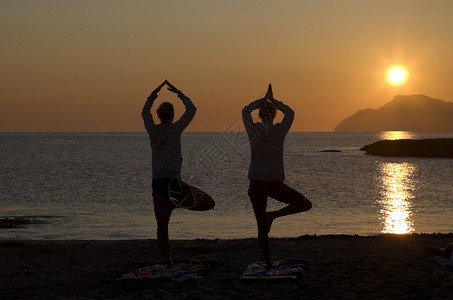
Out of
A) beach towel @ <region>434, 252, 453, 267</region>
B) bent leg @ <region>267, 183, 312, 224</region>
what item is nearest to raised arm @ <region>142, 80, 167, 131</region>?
bent leg @ <region>267, 183, 312, 224</region>

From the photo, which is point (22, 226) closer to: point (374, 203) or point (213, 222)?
point (213, 222)

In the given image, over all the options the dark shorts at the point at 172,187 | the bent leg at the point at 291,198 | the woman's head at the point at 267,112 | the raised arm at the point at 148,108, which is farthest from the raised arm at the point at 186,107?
the bent leg at the point at 291,198

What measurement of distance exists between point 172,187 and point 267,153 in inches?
59.0

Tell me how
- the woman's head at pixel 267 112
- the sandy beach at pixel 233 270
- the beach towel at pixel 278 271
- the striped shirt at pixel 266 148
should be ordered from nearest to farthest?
1. the striped shirt at pixel 266 148
2. the woman's head at pixel 267 112
3. the sandy beach at pixel 233 270
4. the beach towel at pixel 278 271

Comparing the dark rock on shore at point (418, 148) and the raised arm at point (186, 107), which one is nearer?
the raised arm at point (186, 107)

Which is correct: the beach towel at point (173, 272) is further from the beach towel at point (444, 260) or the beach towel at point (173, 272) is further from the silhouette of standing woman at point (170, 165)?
the beach towel at point (444, 260)

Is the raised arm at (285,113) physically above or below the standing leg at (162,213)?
above

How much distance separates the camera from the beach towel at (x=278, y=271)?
8.93m

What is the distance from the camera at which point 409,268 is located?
31.6ft

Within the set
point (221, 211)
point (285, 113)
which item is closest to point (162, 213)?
point (285, 113)

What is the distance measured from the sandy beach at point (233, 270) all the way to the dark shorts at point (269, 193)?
1.26m

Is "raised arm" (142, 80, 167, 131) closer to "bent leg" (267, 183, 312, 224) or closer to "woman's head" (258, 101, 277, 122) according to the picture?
"woman's head" (258, 101, 277, 122)

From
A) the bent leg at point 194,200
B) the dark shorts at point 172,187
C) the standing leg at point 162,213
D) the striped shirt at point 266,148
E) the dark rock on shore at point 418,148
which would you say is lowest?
the standing leg at point 162,213

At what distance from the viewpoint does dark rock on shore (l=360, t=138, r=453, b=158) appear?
110 m
